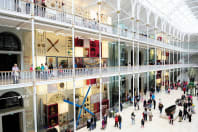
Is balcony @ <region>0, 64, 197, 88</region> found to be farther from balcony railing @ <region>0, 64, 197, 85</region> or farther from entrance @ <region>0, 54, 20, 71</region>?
entrance @ <region>0, 54, 20, 71</region>

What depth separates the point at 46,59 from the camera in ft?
34.9

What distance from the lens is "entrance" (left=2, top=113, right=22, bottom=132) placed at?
30.5 feet

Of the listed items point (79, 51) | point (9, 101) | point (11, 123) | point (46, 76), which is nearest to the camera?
point (46, 76)

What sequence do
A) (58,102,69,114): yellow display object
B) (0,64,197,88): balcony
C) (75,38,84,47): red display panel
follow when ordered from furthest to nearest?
(75,38,84,47): red display panel
(58,102,69,114): yellow display object
(0,64,197,88): balcony

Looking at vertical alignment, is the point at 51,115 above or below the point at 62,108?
below

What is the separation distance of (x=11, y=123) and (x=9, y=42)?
226 inches

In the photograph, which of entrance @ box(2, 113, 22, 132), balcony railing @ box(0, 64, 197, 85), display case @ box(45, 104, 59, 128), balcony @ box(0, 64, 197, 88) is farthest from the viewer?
display case @ box(45, 104, 59, 128)

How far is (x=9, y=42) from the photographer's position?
30.1 ft

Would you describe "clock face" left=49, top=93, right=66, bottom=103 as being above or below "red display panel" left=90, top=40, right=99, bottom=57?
below

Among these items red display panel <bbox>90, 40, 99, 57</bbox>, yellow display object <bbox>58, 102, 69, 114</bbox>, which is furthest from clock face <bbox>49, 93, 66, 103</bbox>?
A: red display panel <bbox>90, 40, 99, 57</bbox>

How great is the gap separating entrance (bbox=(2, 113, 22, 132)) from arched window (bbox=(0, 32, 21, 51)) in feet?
15.7

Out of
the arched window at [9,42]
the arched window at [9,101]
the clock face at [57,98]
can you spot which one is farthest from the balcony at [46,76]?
the clock face at [57,98]

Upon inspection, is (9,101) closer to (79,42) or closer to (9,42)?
(9,42)

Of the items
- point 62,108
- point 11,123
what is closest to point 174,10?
point 62,108
